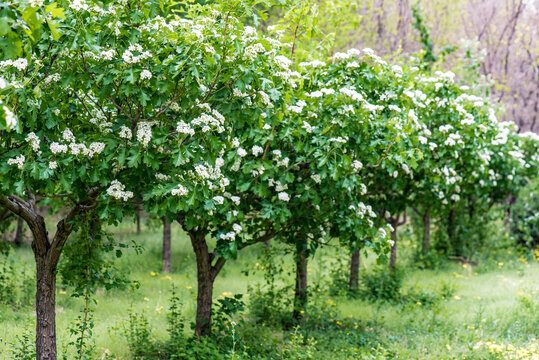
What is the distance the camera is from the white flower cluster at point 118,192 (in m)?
4.19

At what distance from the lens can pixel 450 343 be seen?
274 inches

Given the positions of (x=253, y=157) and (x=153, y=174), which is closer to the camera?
(x=153, y=174)

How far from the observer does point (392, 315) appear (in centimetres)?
847

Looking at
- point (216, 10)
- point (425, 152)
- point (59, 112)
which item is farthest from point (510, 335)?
point (59, 112)

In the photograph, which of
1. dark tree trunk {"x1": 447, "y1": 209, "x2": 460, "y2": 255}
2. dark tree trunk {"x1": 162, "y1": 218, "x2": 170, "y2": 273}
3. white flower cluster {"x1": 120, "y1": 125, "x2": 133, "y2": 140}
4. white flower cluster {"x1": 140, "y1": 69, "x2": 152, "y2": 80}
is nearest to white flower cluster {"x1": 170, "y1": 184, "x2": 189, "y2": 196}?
white flower cluster {"x1": 120, "y1": 125, "x2": 133, "y2": 140}

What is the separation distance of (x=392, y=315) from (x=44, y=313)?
551cm

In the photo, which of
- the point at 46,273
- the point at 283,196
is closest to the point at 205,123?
the point at 283,196

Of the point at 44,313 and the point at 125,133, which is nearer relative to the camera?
the point at 125,133

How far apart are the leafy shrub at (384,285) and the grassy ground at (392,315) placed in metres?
0.26

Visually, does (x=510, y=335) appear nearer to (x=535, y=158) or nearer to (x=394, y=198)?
(x=394, y=198)

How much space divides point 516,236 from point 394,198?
6.57 metres

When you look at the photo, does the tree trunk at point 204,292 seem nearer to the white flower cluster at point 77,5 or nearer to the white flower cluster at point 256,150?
the white flower cluster at point 256,150

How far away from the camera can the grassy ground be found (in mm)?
6672

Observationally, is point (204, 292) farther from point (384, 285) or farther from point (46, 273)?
point (384, 285)
